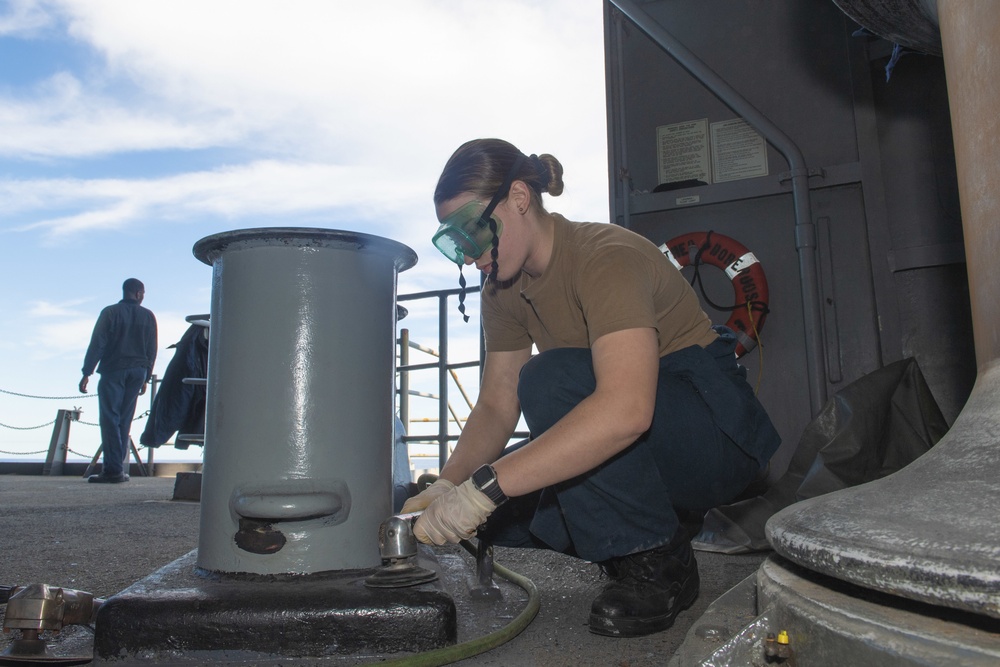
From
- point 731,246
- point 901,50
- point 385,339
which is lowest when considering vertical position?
point 385,339

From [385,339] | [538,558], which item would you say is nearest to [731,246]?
[538,558]

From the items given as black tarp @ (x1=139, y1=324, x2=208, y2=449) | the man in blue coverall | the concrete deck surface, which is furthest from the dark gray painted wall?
the man in blue coverall

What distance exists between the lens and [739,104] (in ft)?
9.99

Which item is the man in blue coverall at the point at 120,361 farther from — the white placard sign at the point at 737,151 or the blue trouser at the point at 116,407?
the white placard sign at the point at 737,151

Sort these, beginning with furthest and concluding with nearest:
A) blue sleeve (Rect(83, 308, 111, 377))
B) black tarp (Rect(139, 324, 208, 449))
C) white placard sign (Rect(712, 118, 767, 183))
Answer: blue sleeve (Rect(83, 308, 111, 377)) → black tarp (Rect(139, 324, 208, 449)) → white placard sign (Rect(712, 118, 767, 183))

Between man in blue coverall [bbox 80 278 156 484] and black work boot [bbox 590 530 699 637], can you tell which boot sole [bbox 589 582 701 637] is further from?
man in blue coverall [bbox 80 278 156 484]

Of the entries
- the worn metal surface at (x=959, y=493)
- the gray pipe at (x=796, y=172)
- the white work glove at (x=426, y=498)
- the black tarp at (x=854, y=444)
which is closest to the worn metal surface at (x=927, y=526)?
the worn metal surface at (x=959, y=493)

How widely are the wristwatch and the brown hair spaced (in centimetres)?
56

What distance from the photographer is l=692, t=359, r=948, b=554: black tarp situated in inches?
84.6

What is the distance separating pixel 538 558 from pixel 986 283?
151 centimetres

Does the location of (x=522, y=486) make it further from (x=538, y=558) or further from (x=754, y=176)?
(x=754, y=176)

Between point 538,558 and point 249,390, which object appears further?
point 538,558

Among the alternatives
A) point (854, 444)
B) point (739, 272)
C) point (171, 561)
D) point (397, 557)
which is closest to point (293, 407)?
point (397, 557)

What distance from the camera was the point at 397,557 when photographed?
124 centimetres
